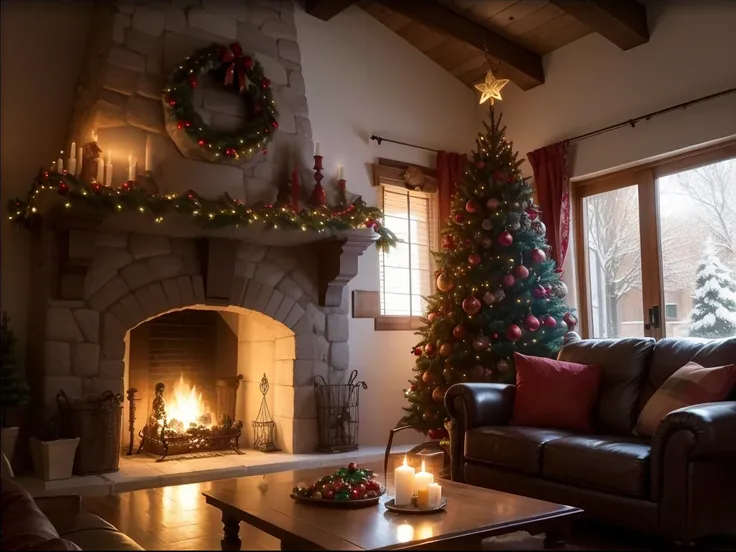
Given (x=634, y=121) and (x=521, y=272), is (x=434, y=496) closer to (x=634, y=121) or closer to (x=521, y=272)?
(x=521, y=272)

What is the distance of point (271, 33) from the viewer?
5.23m

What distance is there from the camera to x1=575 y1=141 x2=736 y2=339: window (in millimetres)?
4754

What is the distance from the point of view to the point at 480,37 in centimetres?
575

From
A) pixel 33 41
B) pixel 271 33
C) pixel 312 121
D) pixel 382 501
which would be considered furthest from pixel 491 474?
pixel 33 41

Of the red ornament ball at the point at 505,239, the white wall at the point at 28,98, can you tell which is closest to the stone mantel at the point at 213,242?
the white wall at the point at 28,98

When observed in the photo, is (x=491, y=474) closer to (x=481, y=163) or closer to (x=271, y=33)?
(x=481, y=163)

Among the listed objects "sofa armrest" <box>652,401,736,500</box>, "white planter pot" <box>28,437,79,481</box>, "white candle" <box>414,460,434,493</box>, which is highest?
"sofa armrest" <box>652,401,736,500</box>

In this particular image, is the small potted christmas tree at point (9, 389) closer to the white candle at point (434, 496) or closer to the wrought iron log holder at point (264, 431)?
the wrought iron log holder at point (264, 431)

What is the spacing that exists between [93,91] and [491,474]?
3457 mm

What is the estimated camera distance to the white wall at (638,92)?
4.70 meters

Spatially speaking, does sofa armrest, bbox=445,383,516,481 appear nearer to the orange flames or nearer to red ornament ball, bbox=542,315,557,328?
red ornament ball, bbox=542,315,557,328

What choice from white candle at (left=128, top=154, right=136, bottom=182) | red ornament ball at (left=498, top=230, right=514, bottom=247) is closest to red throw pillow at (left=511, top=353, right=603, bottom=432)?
red ornament ball at (left=498, top=230, right=514, bottom=247)

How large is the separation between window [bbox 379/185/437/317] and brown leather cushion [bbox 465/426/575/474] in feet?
7.04

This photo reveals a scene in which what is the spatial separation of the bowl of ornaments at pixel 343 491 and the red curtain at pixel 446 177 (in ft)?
12.3
